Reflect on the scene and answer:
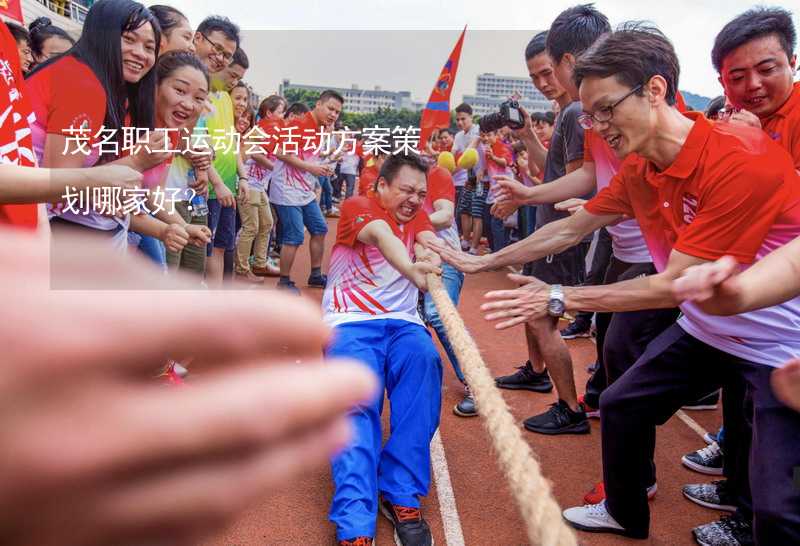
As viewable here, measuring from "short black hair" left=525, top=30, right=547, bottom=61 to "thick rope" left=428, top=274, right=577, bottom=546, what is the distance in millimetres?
2877

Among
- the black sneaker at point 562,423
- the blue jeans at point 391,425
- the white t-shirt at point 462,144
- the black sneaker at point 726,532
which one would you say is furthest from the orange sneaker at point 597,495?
the white t-shirt at point 462,144

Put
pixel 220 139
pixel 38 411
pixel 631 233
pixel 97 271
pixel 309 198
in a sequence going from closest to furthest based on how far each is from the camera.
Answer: pixel 38 411 → pixel 97 271 → pixel 631 233 → pixel 220 139 → pixel 309 198

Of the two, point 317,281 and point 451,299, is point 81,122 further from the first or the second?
point 317,281

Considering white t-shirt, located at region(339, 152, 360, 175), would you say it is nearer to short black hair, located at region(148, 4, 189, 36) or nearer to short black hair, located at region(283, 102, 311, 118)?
short black hair, located at region(283, 102, 311, 118)

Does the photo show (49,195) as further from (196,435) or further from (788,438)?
(788,438)

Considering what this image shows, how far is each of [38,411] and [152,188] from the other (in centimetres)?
327

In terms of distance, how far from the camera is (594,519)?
282 cm

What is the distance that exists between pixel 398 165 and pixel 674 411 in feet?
6.40

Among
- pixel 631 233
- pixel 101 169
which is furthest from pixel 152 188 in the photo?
A: pixel 631 233

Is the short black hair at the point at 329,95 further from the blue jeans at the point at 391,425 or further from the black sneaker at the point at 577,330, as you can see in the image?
the blue jeans at the point at 391,425

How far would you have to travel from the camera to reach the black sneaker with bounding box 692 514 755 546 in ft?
8.59

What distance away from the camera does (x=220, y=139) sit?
4.77m

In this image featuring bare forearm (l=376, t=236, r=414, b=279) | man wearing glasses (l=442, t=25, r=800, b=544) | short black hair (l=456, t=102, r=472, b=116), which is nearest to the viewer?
man wearing glasses (l=442, t=25, r=800, b=544)

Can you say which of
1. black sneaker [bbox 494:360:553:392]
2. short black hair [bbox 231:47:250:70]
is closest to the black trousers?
black sneaker [bbox 494:360:553:392]
